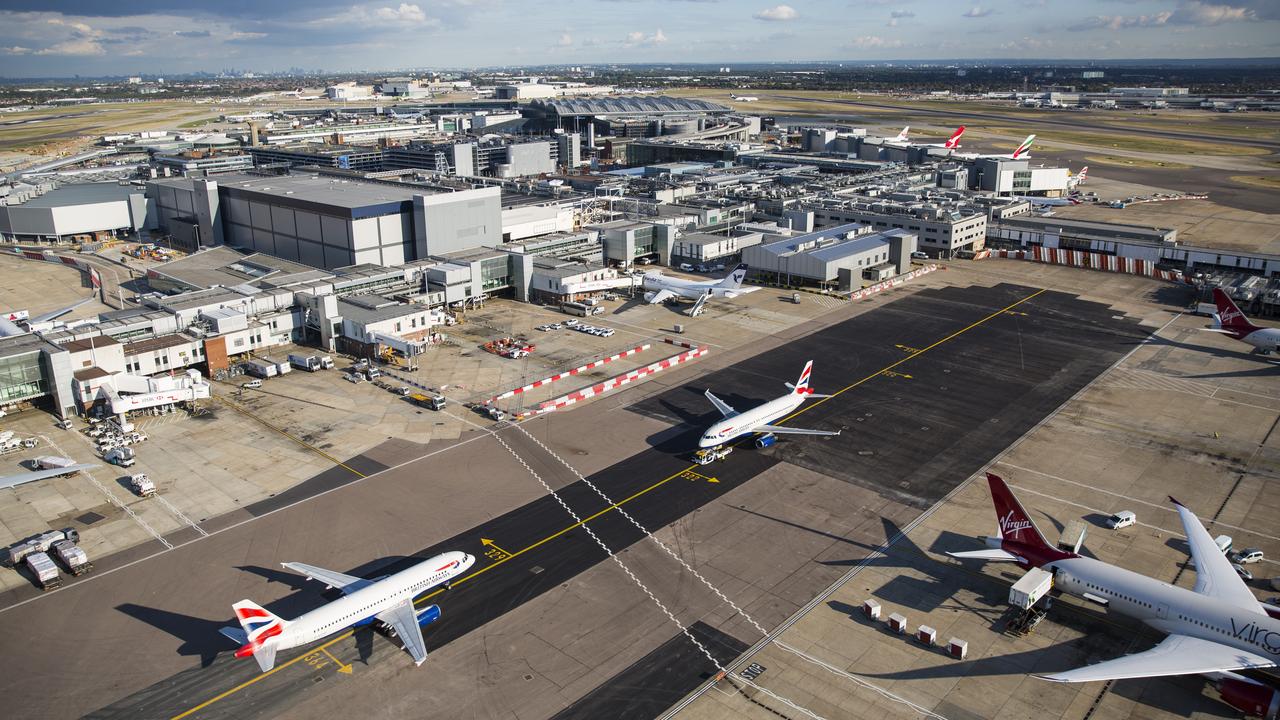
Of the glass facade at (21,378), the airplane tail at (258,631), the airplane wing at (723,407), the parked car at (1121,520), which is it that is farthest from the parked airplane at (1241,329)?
the glass facade at (21,378)

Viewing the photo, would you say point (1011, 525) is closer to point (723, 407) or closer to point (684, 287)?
point (723, 407)

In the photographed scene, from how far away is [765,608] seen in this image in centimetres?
4366

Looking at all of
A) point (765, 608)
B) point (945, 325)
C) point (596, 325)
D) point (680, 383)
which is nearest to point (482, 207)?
point (596, 325)

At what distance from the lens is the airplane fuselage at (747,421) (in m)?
60.7

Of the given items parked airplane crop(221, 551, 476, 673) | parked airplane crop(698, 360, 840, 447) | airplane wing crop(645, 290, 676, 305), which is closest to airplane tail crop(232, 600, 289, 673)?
parked airplane crop(221, 551, 476, 673)

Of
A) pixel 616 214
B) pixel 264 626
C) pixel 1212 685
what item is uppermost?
pixel 616 214

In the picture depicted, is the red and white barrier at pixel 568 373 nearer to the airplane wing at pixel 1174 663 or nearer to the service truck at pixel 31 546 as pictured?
the service truck at pixel 31 546

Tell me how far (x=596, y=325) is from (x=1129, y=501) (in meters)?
56.4

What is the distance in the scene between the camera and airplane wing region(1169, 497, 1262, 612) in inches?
1570

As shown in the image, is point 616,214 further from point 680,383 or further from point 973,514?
point 973,514

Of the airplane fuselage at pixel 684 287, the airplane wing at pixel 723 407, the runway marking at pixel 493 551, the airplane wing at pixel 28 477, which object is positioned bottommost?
the runway marking at pixel 493 551

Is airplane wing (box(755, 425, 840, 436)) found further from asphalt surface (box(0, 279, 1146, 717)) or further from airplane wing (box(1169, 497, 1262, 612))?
airplane wing (box(1169, 497, 1262, 612))

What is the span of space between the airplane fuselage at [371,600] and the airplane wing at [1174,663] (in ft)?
98.2

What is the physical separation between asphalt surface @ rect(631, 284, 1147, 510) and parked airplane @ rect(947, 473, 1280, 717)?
384 inches
